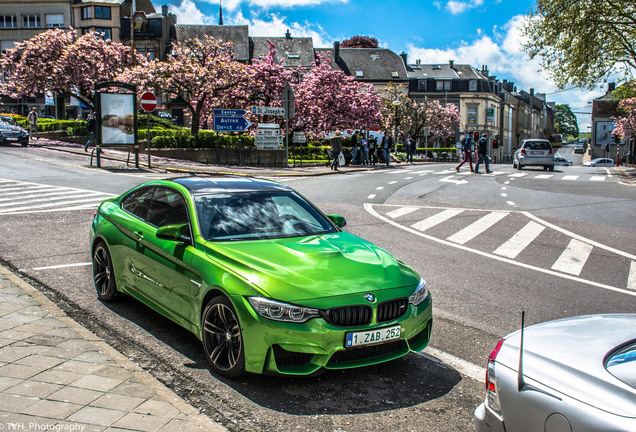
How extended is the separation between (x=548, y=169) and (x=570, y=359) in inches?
1279

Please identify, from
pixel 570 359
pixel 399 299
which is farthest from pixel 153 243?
pixel 570 359

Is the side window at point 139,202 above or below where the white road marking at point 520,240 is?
above

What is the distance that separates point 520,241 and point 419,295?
6.89m

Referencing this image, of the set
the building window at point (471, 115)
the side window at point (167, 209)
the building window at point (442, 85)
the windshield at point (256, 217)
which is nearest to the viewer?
the windshield at point (256, 217)

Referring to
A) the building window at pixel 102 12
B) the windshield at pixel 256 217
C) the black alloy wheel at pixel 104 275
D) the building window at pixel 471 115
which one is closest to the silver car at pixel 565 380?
the windshield at pixel 256 217

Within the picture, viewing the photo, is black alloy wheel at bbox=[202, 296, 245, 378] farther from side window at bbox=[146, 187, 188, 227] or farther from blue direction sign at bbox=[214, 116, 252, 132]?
blue direction sign at bbox=[214, 116, 252, 132]

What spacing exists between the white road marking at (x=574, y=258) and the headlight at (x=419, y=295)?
4656mm

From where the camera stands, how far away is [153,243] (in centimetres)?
561

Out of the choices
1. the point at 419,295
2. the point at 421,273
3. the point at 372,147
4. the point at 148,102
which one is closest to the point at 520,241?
the point at 421,273

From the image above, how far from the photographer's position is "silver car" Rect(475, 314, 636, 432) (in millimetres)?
2320

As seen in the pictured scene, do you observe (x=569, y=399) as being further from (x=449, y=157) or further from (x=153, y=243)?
(x=449, y=157)

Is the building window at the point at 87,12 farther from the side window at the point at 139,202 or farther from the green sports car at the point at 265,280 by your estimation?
the green sports car at the point at 265,280

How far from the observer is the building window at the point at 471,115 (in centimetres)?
8994

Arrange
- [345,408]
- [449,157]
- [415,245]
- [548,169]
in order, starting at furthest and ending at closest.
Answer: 1. [449,157]
2. [548,169]
3. [415,245]
4. [345,408]
